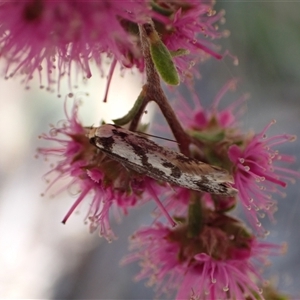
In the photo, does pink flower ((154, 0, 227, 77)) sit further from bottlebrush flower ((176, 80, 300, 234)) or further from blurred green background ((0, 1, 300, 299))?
blurred green background ((0, 1, 300, 299))

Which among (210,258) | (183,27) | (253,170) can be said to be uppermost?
(183,27)

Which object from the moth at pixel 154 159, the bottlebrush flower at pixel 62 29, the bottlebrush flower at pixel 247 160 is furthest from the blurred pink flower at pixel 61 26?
the bottlebrush flower at pixel 247 160

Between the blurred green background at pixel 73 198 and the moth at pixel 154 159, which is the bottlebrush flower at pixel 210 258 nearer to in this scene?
the moth at pixel 154 159

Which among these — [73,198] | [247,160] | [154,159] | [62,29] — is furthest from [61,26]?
[73,198]

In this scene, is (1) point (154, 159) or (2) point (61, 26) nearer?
(2) point (61, 26)

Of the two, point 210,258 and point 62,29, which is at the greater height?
point 62,29

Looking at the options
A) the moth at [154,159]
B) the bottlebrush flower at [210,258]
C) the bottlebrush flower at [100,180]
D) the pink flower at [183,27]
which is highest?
the pink flower at [183,27]

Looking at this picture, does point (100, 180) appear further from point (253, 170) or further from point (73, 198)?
point (73, 198)

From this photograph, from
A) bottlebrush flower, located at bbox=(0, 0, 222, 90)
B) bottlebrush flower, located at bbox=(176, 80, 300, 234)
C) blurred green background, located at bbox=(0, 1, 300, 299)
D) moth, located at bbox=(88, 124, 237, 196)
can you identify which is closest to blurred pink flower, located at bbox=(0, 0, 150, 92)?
bottlebrush flower, located at bbox=(0, 0, 222, 90)
